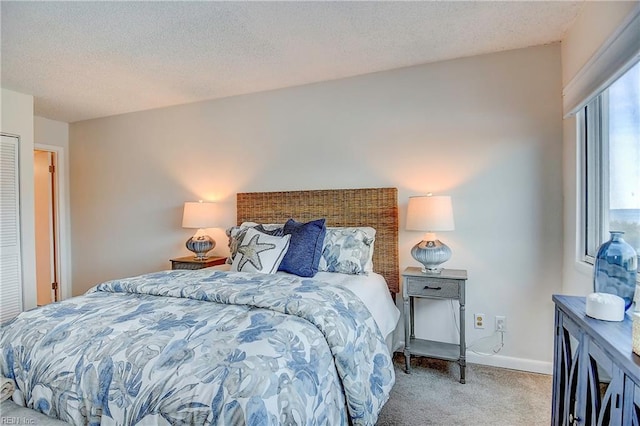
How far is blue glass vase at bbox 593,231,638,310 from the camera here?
122cm

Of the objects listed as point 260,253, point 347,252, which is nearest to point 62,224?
point 260,253

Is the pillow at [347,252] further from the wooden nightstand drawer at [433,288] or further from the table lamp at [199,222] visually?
the table lamp at [199,222]

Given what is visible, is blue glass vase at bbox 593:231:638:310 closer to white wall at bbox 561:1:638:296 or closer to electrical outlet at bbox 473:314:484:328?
white wall at bbox 561:1:638:296

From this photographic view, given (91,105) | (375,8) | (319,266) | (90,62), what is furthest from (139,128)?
(375,8)

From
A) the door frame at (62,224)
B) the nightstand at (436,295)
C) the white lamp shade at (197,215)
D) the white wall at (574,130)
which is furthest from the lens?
the door frame at (62,224)

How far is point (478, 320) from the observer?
266 centimetres

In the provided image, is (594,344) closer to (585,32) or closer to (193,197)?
(585,32)

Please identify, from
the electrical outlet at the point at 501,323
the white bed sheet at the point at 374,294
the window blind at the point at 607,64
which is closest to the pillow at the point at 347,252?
the white bed sheet at the point at 374,294

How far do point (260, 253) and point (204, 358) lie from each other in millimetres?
1357

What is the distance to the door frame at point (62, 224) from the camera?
440 centimetres

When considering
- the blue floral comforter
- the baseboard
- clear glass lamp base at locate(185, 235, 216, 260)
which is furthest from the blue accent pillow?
the baseboard

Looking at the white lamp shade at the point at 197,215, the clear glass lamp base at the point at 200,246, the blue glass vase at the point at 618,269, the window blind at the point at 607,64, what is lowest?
the clear glass lamp base at the point at 200,246

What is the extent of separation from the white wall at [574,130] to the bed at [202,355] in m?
1.41

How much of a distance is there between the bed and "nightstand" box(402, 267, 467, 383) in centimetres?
75
